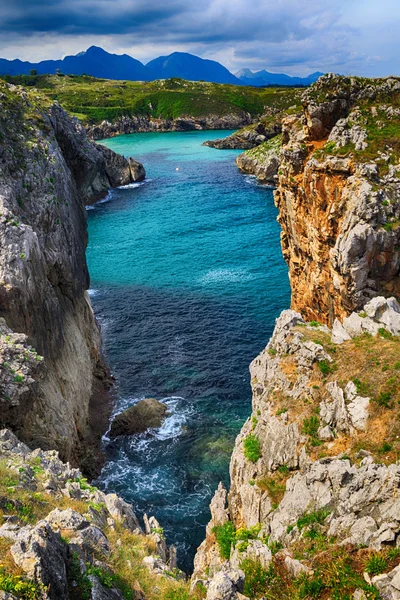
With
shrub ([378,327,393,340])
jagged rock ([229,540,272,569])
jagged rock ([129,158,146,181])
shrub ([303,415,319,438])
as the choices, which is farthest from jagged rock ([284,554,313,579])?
jagged rock ([129,158,146,181])

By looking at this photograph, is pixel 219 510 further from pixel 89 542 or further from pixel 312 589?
pixel 312 589

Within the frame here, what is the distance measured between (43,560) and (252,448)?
50.5 feet

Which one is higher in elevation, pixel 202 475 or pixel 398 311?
pixel 398 311

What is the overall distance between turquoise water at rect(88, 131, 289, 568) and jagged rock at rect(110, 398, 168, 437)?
0.99 meters

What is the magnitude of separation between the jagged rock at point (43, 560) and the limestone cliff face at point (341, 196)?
32.6 meters

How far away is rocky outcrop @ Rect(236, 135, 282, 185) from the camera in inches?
5443

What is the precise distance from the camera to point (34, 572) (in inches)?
561

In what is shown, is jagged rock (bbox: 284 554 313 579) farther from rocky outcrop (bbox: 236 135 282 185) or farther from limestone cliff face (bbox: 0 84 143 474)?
rocky outcrop (bbox: 236 135 282 185)

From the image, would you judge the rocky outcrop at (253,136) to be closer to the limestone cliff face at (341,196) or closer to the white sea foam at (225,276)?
the white sea foam at (225,276)

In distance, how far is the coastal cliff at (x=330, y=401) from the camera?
1814cm

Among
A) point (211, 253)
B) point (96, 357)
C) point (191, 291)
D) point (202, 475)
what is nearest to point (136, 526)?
point (202, 475)

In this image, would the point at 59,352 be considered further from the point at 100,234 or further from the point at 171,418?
the point at 100,234

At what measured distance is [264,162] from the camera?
14325 cm

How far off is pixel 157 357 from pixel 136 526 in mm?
29939
